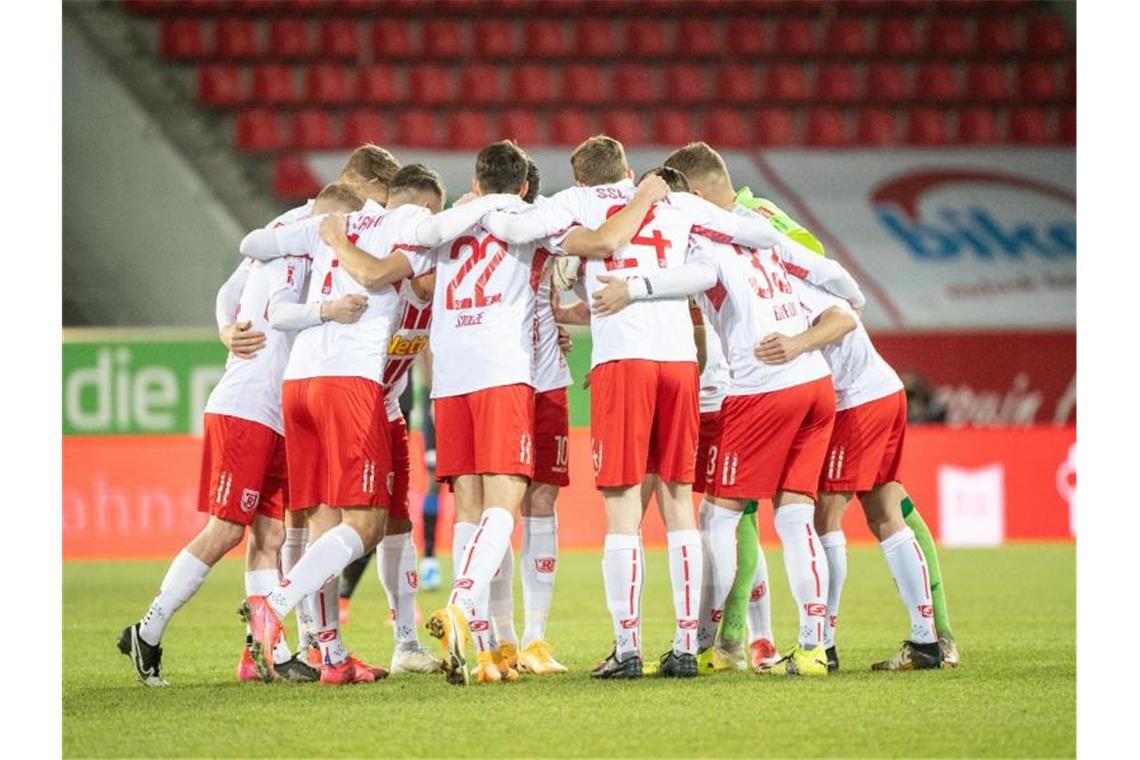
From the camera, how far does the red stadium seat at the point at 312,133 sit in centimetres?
1847

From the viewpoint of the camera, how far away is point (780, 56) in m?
19.4

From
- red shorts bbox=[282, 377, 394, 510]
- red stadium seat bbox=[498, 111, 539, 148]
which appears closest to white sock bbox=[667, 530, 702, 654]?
red shorts bbox=[282, 377, 394, 510]

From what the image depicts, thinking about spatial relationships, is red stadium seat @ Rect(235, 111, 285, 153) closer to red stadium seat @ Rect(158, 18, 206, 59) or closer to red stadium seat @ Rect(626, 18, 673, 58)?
red stadium seat @ Rect(158, 18, 206, 59)

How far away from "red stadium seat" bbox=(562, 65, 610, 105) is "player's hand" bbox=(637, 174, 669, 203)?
41.9ft

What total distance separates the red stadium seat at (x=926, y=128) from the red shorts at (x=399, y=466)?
13176mm

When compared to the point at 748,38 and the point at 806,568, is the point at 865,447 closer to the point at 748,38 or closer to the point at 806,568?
the point at 806,568

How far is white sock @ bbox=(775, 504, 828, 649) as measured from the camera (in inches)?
255

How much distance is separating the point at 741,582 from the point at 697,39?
13222 millimetres

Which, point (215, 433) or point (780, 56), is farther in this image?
point (780, 56)

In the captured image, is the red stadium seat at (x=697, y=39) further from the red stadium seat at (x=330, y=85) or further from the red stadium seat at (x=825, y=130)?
the red stadium seat at (x=330, y=85)

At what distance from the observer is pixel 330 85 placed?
61.7 ft

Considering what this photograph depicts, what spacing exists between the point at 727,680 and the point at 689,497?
27.6 inches
